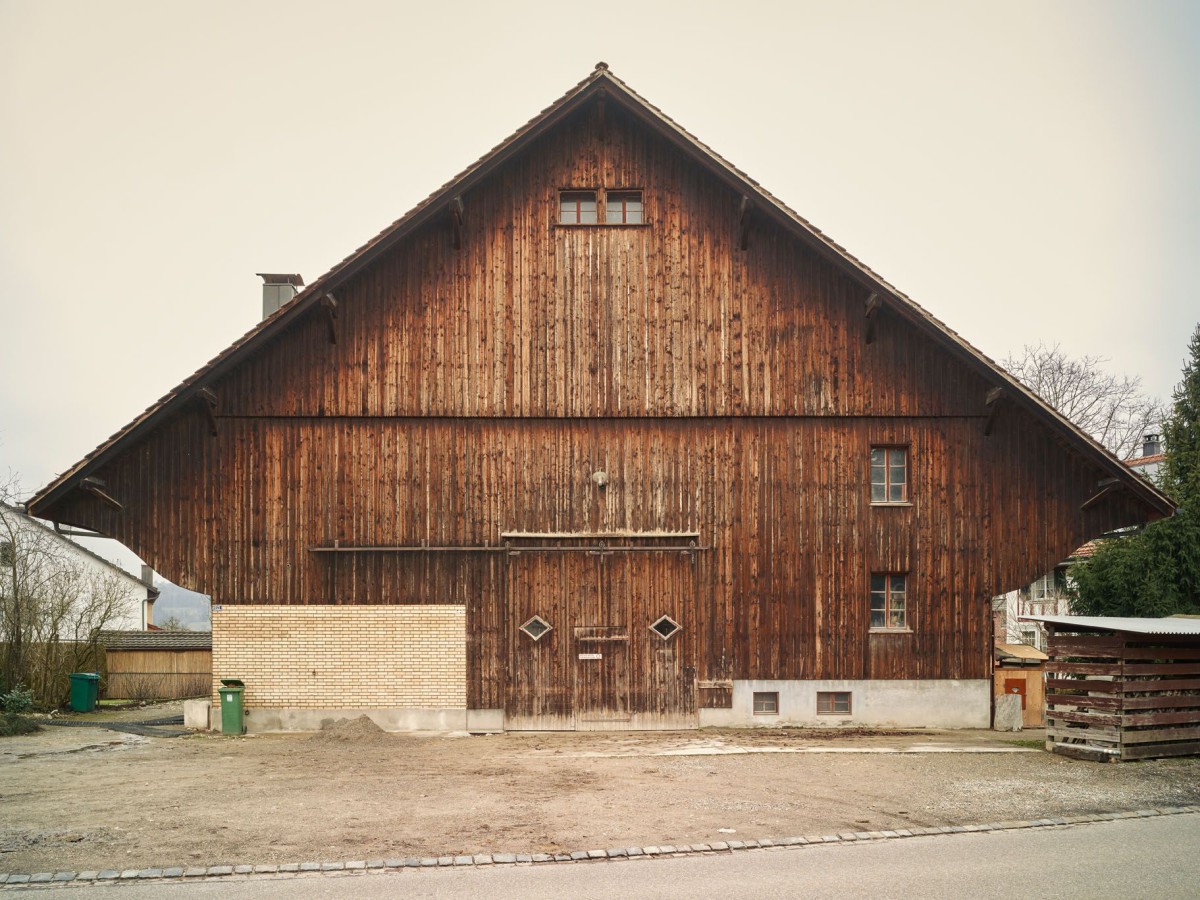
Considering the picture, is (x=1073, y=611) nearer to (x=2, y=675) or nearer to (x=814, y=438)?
(x=814, y=438)

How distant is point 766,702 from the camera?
20000mm

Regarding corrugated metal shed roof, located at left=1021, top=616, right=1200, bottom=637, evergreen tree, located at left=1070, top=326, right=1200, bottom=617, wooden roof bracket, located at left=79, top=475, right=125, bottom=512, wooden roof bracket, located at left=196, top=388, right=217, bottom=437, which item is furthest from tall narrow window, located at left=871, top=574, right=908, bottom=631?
wooden roof bracket, located at left=79, top=475, right=125, bottom=512

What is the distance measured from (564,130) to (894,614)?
37.3 feet

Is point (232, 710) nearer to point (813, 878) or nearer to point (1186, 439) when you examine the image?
point (813, 878)

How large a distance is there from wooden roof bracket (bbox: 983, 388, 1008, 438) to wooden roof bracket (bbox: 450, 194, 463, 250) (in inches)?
416

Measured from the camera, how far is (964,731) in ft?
65.6

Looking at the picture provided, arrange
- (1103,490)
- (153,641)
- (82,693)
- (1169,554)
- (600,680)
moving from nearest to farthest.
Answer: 1. (600,680)
2. (1103,490)
3. (82,693)
4. (1169,554)
5. (153,641)

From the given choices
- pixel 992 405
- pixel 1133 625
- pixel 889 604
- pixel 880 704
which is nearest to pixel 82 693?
pixel 880 704

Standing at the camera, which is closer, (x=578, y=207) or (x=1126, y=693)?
(x=1126, y=693)

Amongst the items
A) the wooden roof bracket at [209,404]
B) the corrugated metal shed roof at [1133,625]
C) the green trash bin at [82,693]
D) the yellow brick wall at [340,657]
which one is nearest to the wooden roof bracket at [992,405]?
the corrugated metal shed roof at [1133,625]

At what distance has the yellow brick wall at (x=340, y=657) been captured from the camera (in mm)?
19500

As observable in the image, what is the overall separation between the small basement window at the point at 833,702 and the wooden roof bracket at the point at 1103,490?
19.2 ft

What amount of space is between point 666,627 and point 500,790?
6640 millimetres

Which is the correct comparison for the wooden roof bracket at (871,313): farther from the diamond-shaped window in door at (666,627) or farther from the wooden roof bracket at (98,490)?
the wooden roof bracket at (98,490)
